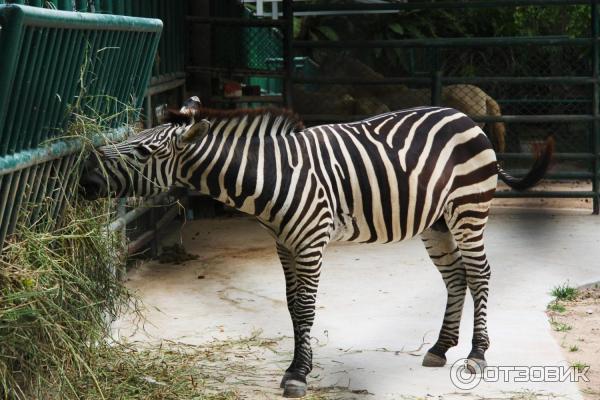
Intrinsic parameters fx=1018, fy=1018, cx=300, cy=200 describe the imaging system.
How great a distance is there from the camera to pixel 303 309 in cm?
516

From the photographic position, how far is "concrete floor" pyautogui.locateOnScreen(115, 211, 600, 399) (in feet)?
17.6

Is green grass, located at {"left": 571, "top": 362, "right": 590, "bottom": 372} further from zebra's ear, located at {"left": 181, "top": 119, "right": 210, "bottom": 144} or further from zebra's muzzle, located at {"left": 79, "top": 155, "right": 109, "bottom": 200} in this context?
zebra's muzzle, located at {"left": 79, "top": 155, "right": 109, "bottom": 200}

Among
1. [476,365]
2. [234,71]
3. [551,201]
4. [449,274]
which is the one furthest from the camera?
[551,201]

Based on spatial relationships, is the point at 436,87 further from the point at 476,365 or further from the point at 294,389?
the point at 294,389

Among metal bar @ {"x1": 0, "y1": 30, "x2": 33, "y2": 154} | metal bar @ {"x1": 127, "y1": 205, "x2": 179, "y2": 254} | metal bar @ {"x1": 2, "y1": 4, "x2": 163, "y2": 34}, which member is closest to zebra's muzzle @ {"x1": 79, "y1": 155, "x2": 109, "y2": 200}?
metal bar @ {"x1": 2, "y1": 4, "x2": 163, "y2": 34}

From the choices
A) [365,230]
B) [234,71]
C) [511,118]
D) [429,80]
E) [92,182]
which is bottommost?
[365,230]

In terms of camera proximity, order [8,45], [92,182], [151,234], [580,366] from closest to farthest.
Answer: [8,45] → [92,182] → [580,366] → [151,234]

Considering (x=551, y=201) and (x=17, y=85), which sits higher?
(x=17, y=85)

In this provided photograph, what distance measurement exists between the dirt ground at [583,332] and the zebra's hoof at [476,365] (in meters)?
A: 0.50

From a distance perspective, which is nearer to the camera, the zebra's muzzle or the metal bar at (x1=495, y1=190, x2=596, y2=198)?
the zebra's muzzle

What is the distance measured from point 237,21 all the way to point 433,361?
5479mm

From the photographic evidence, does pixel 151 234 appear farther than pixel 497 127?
No

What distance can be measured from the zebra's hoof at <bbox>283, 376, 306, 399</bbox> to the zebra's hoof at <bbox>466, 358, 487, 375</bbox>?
92 centimetres

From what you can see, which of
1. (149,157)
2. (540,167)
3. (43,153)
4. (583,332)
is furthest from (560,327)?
(43,153)
